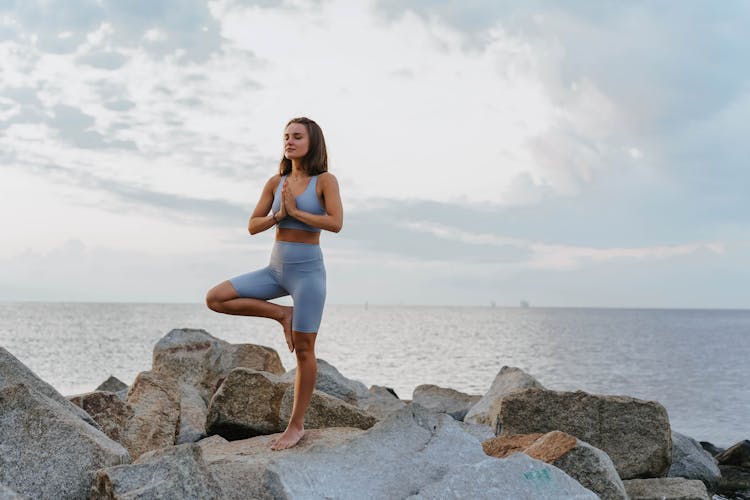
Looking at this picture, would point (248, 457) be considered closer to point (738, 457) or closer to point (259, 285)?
point (259, 285)

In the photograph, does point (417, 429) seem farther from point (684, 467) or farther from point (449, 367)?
point (449, 367)

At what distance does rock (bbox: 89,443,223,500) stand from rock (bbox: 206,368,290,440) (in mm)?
3074

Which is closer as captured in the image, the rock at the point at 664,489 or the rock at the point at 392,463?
the rock at the point at 392,463

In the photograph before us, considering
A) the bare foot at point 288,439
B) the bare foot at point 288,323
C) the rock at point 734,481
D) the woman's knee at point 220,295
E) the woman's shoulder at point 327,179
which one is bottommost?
the rock at point 734,481

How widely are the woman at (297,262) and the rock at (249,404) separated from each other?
5.04ft

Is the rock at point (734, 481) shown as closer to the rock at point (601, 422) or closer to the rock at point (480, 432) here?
the rock at point (601, 422)

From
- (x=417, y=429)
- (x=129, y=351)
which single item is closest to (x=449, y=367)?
(x=129, y=351)

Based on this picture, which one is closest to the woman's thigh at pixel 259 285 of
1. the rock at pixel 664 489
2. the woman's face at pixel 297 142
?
the woman's face at pixel 297 142

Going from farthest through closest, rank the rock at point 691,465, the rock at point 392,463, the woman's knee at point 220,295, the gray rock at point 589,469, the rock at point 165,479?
1. the rock at point 691,465
2. the woman's knee at point 220,295
3. the gray rock at point 589,469
4. the rock at point 392,463
5. the rock at point 165,479

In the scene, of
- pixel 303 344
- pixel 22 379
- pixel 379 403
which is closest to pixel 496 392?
pixel 379 403

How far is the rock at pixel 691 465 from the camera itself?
1027 cm

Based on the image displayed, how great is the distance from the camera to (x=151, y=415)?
8094 millimetres

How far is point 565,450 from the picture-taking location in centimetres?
612

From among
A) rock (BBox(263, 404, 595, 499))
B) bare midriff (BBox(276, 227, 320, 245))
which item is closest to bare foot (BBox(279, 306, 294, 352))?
bare midriff (BBox(276, 227, 320, 245))
